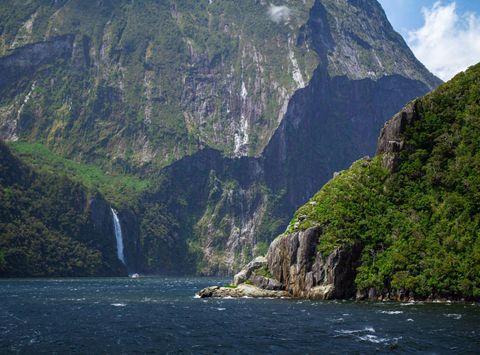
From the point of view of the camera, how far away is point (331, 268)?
455 feet

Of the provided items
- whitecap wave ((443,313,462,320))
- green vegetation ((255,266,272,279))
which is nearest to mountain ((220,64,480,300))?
green vegetation ((255,266,272,279))

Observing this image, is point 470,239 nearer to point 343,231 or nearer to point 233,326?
point 343,231

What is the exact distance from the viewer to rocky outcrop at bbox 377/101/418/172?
153m

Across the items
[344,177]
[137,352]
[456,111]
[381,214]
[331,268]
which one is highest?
[456,111]

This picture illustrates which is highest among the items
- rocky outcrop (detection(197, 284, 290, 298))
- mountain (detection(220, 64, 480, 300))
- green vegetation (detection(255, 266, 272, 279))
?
mountain (detection(220, 64, 480, 300))

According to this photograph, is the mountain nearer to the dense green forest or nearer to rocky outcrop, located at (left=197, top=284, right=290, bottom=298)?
the dense green forest

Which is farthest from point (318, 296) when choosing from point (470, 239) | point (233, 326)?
point (233, 326)

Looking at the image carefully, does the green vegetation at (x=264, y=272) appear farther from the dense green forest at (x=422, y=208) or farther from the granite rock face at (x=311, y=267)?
the dense green forest at (x=422, y=208)

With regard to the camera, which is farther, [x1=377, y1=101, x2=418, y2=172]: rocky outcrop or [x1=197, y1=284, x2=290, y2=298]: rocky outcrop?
[x1=377, y1=101, x2=418, y2=172]: rocky outcrop

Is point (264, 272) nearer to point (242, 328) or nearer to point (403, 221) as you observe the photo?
point (403, 221)

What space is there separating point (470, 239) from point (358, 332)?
172 feet

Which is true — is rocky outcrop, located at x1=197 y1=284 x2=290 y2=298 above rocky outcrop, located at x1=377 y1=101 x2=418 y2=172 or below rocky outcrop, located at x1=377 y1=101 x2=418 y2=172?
below

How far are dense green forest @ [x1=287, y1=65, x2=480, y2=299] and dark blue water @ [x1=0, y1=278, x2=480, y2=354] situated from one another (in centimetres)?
1047

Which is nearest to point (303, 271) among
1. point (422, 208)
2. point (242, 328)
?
point (422, 208)
